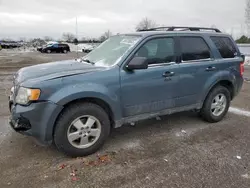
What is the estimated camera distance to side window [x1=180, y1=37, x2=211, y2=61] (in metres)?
4.15

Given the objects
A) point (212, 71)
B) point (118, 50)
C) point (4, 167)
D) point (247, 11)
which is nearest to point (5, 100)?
point (4, 167)

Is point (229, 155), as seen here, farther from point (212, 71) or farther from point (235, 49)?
point (235, 49)

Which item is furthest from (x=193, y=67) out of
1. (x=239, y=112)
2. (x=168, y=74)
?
(x=239, y=112)

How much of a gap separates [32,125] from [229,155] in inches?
112

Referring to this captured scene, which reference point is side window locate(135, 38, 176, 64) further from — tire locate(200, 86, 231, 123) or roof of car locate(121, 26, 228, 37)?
tire locate(200, 86, 231, 123)

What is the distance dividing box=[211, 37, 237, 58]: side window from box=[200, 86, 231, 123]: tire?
0.69m

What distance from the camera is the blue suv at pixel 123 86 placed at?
3.07 meters

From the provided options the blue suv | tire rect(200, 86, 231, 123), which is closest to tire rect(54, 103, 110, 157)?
the blue suv

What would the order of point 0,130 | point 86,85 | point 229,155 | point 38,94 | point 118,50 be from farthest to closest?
point 0,130, point 118,50, point 229,155, point 86,85, point 38,94

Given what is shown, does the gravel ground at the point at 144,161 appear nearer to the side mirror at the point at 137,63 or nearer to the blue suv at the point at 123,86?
the blue suv at the point at 123,86

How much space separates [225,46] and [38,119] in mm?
3820

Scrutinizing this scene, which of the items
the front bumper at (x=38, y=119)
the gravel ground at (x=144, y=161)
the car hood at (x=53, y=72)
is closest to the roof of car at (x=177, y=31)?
the car hood at (x=53, y=72)

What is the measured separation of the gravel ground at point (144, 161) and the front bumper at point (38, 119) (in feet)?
1.54

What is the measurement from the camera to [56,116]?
10.1 ft
